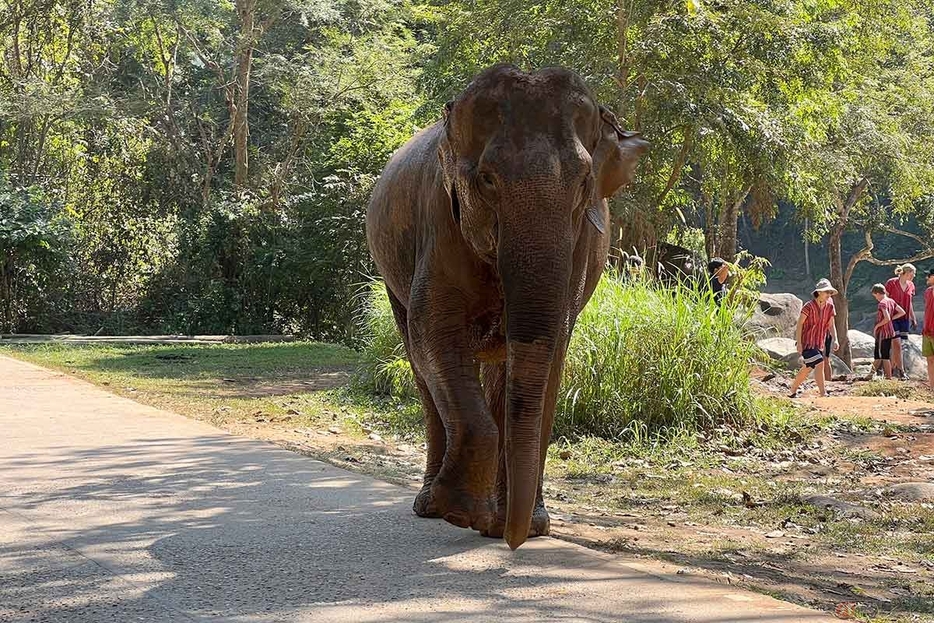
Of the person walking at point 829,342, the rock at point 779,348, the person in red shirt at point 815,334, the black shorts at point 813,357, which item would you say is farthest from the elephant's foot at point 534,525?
the rock at point 779,348

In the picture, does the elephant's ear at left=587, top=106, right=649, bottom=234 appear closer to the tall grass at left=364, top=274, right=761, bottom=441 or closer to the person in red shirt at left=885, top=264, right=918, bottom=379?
the tall grass at left=364, top=274, right=761, bottom=441

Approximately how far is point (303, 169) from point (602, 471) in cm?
2205

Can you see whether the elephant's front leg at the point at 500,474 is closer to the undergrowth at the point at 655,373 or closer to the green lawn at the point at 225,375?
the undergrowth at the point at 655,373

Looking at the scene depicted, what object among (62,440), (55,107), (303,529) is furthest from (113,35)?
(303,529)

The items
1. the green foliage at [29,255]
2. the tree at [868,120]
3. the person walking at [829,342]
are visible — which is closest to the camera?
the person walking at [829,342]

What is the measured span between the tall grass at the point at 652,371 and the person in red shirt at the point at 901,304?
28.4 feet

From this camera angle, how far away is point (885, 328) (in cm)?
1877

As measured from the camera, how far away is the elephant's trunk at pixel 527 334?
453cm

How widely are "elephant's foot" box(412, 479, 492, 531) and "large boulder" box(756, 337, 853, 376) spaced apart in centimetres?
1331

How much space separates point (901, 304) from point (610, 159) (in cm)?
1552

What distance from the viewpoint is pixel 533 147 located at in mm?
4664

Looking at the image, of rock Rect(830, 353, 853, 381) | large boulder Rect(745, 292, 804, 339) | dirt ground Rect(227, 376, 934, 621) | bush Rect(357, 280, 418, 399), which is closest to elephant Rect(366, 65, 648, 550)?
dirt ground Rect(227, 376, 934, 621)

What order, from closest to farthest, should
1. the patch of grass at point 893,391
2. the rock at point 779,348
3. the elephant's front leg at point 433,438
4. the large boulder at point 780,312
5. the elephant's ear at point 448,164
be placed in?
the elephant's ear at point 448,164, the elephant's front leg at point 433,438, the patch of grass at point 893,391, the rock at point 779,348, the large boulder at point 780,312

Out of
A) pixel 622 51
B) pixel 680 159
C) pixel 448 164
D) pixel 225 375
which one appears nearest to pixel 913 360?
pixel 680 159
